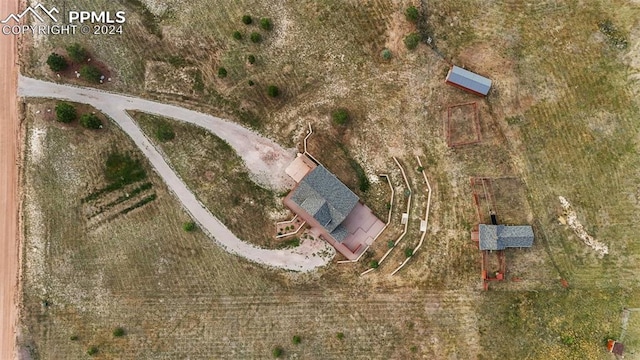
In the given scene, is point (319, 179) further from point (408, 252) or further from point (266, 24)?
point (266, 24)

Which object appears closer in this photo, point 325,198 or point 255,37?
point 325,198

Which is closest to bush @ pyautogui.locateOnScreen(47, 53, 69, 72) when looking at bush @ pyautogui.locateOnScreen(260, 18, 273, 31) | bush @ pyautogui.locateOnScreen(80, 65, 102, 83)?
bush @ pyautogui.locateOnScreen(80, 65, 102, 83)

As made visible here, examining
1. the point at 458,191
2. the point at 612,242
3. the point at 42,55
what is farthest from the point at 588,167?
the point at 42,55

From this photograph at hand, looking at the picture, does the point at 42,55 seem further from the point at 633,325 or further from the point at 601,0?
the point at 633,325

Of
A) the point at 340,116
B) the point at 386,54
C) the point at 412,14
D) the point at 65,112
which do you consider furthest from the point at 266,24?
the point at 65,112

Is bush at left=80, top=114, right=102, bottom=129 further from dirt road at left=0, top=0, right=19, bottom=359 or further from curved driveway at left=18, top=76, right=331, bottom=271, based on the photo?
dirt road at left=0, top=0, right=19, bottom=359
